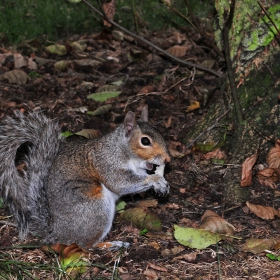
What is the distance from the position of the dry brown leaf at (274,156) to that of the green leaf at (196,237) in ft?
2.29

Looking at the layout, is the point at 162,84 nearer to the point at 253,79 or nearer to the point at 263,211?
the point at 253,79

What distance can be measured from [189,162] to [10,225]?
45.5 inches

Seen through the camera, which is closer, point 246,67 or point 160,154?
point 160,154

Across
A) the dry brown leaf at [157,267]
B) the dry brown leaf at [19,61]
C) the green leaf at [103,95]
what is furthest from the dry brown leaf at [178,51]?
the dry brown leaf at [157,267]

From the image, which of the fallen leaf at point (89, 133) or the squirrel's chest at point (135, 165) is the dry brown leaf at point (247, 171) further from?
the fallen leaf at point (89, 133)

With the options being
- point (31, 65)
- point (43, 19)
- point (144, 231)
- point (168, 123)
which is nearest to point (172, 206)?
point (144, 231)

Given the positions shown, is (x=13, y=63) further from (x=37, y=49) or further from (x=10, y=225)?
(x=10, y=225)

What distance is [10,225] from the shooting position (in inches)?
135

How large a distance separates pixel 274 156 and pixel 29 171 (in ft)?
4.60

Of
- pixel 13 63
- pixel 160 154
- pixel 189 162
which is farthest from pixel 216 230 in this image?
pixel 13 63

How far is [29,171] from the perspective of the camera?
11.3ft

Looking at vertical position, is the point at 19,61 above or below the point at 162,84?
above

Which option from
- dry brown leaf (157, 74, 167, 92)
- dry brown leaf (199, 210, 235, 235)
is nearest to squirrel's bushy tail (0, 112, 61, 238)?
dry brown leaf (199, 210, 235, 235)

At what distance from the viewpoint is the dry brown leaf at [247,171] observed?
11.7 ft
